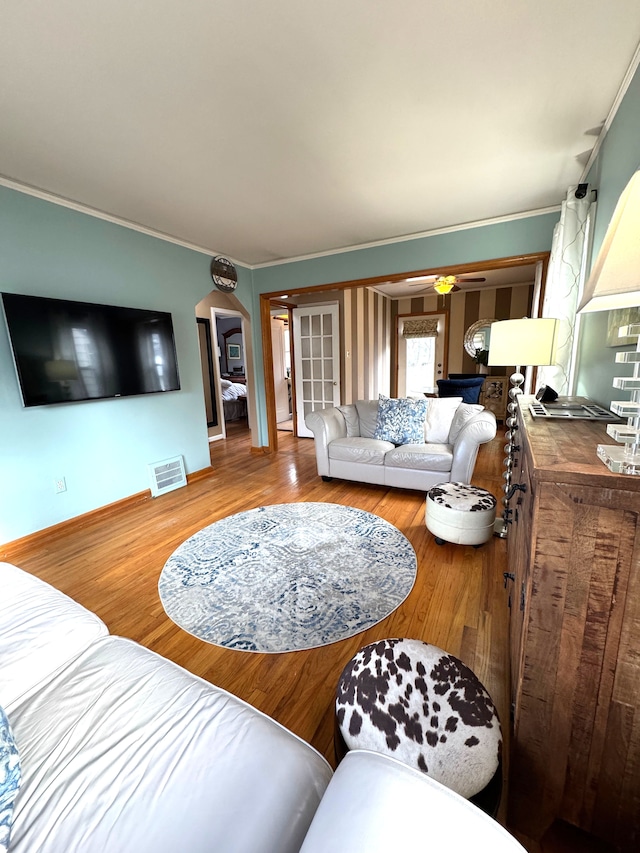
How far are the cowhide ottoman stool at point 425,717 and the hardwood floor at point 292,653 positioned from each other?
1.14ft

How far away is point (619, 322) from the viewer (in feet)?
5.00

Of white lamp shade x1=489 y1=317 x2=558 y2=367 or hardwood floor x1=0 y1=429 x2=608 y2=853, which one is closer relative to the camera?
hardwood floor x1=0 y1=429 x2=608 y2=853

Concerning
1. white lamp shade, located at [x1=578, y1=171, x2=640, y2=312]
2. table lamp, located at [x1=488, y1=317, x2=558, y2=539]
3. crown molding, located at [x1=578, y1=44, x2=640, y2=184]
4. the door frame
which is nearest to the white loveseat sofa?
table lamp, located at [x1=488, y1=317, x2=558, y2=539]

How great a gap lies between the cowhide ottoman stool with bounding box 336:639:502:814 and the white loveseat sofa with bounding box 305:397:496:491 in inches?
85.4

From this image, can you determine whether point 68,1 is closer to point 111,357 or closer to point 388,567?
point 111,357

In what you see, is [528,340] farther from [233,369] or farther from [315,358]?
[233,369]

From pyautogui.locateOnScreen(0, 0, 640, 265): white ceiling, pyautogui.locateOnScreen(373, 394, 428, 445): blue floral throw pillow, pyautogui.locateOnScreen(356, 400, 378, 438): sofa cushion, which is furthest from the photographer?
pyautogui.locateOnScreen(356, 400, 378, 438): sofa cushion

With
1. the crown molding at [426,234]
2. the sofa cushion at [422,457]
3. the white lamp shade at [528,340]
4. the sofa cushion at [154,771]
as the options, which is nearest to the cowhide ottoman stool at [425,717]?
the sofa cushion at [154,771]

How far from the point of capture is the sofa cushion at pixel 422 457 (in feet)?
10.1

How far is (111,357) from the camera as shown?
2963mm

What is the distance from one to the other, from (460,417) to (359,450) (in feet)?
3.39

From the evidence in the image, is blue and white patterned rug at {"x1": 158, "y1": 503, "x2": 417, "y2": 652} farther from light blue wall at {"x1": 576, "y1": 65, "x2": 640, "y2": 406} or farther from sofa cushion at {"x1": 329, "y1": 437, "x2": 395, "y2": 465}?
light blue wall at {"x1": 576, "y1": 65, "x2": 640, "y2": 406}

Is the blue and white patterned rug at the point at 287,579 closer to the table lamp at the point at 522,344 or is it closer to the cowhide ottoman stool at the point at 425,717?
the cowhide ottoman stool at the point at 425,717

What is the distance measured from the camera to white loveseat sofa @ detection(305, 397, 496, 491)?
3.02 meters
